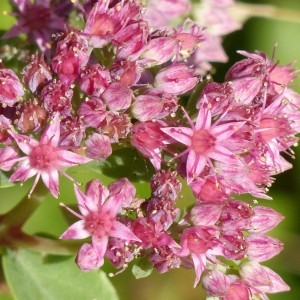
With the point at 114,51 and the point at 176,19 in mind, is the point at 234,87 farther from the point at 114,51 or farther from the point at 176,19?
the point at 176,19

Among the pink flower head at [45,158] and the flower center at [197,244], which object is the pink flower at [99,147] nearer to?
the pink flower head at [45,158]

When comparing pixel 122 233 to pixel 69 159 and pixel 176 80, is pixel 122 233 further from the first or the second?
pixel 176 80

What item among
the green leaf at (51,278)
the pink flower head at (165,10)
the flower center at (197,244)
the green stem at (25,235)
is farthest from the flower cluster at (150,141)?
the pink flower head at (165,10)

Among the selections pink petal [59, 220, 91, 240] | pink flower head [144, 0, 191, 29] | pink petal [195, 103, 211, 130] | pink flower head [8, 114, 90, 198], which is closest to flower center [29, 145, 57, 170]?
pink flower head [8, 114, 90, 198]

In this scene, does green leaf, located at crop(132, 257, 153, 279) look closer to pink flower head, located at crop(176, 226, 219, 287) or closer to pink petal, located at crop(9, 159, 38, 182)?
pink flower head, located at crop(176, 226, 219, 287)

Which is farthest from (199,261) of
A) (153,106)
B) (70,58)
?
(70,58)

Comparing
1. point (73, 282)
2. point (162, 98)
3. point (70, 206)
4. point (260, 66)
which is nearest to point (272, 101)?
point (260, 66)
